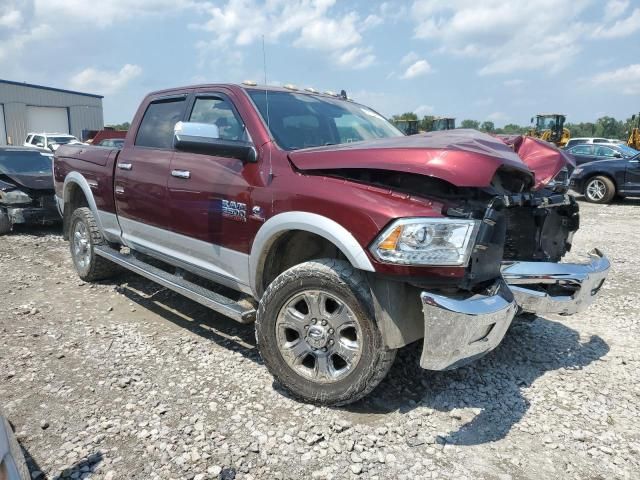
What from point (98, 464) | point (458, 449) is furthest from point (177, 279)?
point (458, 449)

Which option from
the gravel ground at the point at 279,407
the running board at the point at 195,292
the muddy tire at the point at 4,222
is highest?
the running board at the point at 195,292

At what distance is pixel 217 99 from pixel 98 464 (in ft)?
8.65

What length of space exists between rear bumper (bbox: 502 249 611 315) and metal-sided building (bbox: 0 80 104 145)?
38111 mm

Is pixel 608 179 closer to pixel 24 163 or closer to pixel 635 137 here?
pixel 24 163

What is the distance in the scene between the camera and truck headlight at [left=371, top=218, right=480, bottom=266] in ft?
8.38

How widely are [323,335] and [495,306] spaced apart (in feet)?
3.25

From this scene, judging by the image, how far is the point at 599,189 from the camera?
13.0 metres

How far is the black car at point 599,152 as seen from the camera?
1488 cm

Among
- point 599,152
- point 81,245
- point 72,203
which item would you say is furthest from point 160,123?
point 599,152

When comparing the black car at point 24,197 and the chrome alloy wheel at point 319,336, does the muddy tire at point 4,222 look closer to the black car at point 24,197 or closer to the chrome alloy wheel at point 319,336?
the black car at point 24,197

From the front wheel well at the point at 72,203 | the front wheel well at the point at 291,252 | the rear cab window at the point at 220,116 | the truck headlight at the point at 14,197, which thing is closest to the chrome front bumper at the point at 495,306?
the front wheel well at the point at 291,252

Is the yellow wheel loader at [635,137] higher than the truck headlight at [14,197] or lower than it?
higher

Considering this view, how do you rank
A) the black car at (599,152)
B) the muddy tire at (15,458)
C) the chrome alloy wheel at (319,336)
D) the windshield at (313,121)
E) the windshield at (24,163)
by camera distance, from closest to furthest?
the muddy tire at (15,458) < the chrome alloy wheel at (319,336) < the windshield at (313,121) < the windshield at (24,163) < the black car at (599,152)

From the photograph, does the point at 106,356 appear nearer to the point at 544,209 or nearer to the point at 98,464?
the point at 98,464
